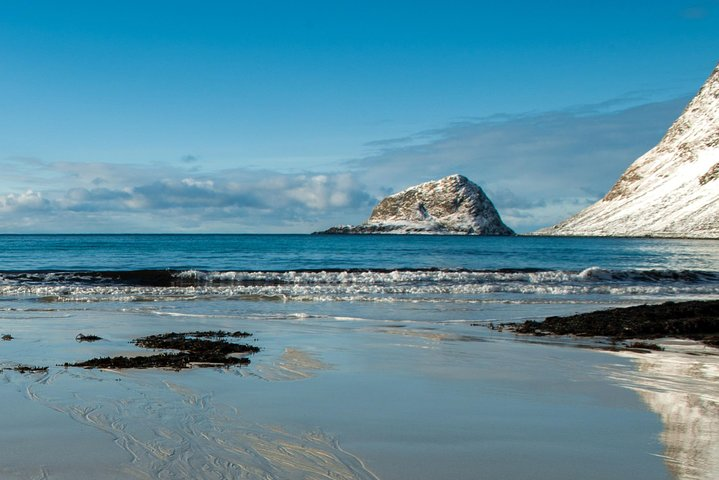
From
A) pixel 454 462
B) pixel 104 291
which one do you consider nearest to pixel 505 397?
pixel 454 462

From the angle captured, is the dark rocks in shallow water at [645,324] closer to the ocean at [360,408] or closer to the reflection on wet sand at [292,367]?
the ocean at [360,408]

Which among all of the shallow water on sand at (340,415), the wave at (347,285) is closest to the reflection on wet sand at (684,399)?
the shallow water on sand at (340,415)

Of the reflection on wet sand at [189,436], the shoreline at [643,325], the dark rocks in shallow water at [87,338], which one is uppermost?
the shoreline at [643,325]

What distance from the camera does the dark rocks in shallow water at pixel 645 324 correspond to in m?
14.8

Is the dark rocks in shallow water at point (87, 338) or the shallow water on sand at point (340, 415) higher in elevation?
the shallow water on sand at point (340, 415)

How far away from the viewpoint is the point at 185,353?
37.1 feet

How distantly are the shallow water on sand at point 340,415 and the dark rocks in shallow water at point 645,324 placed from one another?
2713 millimetres

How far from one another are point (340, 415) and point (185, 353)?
16.9 feet

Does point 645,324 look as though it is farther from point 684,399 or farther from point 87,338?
point 87,338

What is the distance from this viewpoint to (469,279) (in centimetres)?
3497

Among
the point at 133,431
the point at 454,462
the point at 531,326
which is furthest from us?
the point at 531,326

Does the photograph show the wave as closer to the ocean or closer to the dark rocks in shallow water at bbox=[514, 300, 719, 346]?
the dark rocks in shallow water at bbox=[514, 300, 719, 346]

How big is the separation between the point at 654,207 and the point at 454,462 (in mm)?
206404

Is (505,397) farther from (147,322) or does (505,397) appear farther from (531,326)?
(147,322)
